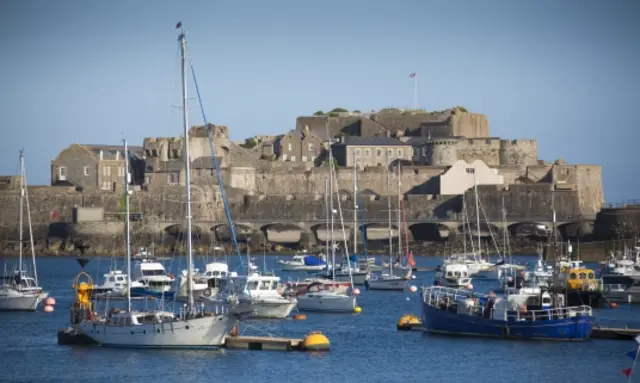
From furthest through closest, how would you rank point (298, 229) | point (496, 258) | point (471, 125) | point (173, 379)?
point (471, 125)
point (298, 229)
point (496, 258)
point (173, 379)

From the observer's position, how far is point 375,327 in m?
44.8

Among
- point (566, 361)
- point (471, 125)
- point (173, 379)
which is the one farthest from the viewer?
point (471, 125)

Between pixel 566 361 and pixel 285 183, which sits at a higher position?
pixel 285 183

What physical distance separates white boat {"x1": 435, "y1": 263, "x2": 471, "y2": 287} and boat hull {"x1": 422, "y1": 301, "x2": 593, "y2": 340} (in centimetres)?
1826

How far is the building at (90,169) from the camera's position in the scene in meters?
99.6

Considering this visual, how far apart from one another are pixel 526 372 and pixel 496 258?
48.7m

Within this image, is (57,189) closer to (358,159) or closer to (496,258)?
(358,159)

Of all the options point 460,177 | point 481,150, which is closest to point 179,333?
point 460,177

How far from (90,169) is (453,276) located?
146 feet

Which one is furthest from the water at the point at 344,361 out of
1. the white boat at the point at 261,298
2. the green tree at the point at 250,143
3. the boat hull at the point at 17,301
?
the green tree at the point at 250,143

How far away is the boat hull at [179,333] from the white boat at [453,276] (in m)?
23.0

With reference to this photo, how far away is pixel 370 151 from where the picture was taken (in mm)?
106375

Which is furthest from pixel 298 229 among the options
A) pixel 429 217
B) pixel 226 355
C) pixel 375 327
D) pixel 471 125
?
pixel 226 355

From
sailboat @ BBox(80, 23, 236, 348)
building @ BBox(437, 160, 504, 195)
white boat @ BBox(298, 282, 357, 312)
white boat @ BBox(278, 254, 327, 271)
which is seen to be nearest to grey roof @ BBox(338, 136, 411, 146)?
building @ BBox(437, 160, 504, 195)
